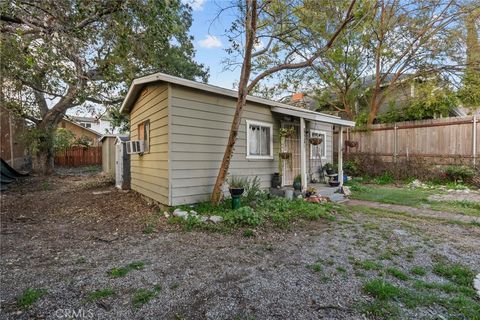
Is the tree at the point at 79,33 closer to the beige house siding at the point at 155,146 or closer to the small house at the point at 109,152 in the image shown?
the beige house siding at the point at 155,146

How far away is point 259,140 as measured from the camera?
23.1 ft

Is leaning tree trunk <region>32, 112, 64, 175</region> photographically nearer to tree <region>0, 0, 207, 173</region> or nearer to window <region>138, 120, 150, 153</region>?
tree <region>0, 0, 207, 173</region>

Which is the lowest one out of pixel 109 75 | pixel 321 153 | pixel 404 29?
pixel 321 153

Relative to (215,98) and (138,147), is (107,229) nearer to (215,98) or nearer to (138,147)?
(138,147)

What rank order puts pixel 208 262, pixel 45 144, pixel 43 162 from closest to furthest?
pixel 208 262 < pixel 45 144 < pixel 43 162

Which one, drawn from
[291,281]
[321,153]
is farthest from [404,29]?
[291,281]

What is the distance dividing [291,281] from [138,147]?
5.43 meters

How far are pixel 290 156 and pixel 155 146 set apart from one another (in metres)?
3.74

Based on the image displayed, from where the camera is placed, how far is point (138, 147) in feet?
22.3

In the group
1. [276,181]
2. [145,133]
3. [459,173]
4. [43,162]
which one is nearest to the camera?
[145,133]

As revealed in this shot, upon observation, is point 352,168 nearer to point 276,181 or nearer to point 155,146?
point 276,181

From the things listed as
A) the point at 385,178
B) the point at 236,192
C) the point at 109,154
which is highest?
the point at 109,154

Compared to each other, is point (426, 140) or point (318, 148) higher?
point (426, 140)

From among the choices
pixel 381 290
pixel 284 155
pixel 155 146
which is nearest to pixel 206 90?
pixel 155 146
